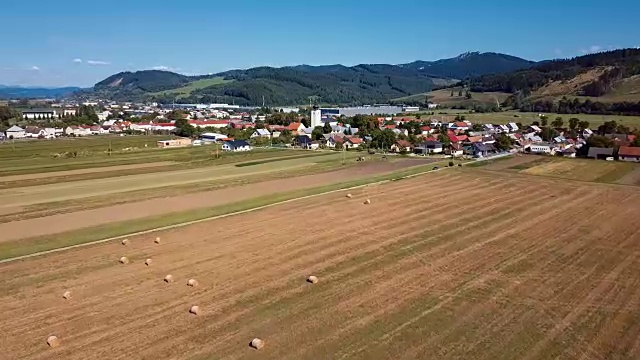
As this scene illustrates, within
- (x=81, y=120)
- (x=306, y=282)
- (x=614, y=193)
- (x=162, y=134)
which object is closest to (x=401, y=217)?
(x=306, y=282)

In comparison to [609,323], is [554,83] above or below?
above

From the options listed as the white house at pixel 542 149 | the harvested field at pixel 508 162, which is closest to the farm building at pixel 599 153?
the white house at pixel 542 149

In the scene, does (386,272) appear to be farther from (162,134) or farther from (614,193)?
(162,134)

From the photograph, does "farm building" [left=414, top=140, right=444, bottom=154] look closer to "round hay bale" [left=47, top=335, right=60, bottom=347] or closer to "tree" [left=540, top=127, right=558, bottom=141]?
"tree" [left=540, top=127, right=558, bottom=141]

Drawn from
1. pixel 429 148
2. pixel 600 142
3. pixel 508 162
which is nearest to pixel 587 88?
pixel 600 142

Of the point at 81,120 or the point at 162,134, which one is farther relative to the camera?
the point at 81,120

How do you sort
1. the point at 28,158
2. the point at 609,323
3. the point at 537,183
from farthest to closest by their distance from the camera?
1. the point at 28,158
2. the point at 537,183
3. the point at 609,323

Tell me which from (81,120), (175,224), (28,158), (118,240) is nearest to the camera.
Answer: (118,240)
